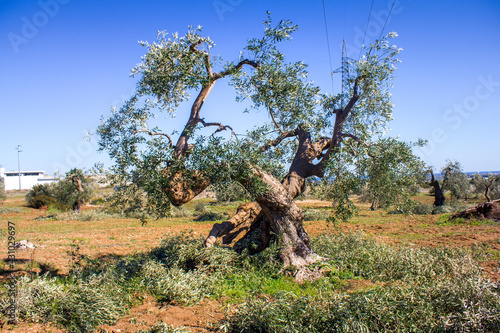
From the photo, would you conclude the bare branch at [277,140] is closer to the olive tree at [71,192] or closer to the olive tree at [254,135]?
the olive tree at [254,135]

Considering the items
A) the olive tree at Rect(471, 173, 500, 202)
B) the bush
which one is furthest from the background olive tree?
the olive tree at Rect(471, 173, 500, 202)

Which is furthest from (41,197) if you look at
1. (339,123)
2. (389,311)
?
(389,311)

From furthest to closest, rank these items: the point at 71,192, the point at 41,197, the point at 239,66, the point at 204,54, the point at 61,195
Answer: the point at 41,197, the point at 61,195, the point at 71,192, the point at 239,66, the point at 204,54

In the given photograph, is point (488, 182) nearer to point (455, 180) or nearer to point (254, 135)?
point (455, 180)

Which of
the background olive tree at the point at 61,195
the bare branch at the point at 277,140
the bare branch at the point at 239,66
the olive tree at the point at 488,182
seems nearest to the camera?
the bare branch at the point at 239,66

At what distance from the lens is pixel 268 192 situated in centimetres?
818

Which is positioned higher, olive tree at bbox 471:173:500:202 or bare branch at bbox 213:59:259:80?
bare branch at bbox 213:59:259:80

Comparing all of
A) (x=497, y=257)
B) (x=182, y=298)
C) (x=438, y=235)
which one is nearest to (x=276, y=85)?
(x=182, y=298)

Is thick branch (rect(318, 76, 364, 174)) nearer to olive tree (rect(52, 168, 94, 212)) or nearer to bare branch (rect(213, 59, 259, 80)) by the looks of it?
bare branch (rect(213, 59, 259, 80))

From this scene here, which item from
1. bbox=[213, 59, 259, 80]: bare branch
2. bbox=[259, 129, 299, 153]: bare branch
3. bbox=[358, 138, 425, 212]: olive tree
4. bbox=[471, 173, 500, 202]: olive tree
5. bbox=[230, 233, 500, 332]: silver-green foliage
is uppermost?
bbox=[213, 59, 259, 80]: bare branch

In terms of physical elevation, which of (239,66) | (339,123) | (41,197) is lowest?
(41,197)

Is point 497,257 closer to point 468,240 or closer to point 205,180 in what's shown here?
point 468,240

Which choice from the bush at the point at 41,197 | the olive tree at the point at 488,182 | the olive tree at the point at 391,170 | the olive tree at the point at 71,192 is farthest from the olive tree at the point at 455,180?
the bush at the point at 41,197

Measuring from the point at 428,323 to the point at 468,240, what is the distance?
9409 mm
